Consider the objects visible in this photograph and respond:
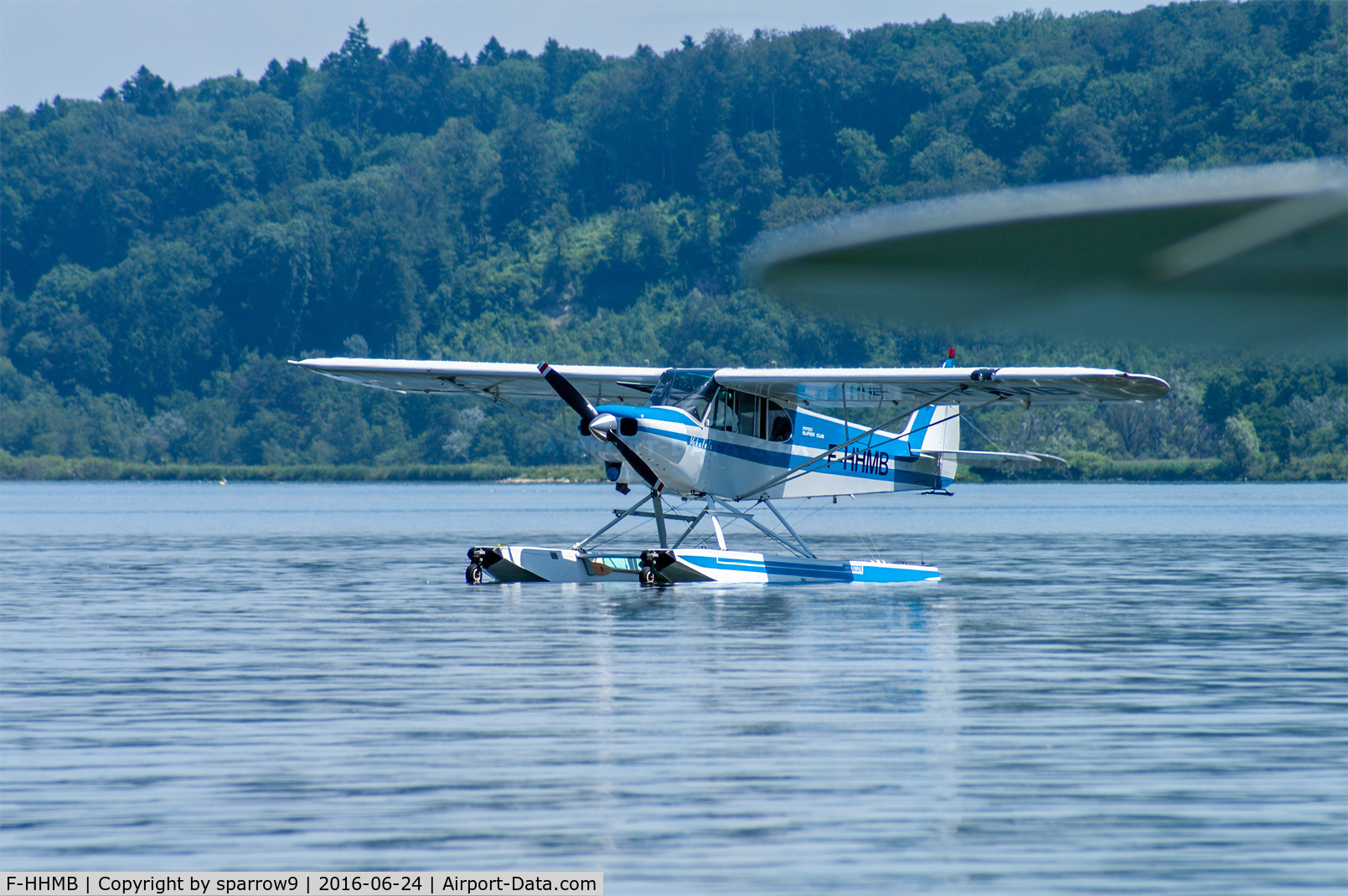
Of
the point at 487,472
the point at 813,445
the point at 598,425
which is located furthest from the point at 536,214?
the point at 598,425

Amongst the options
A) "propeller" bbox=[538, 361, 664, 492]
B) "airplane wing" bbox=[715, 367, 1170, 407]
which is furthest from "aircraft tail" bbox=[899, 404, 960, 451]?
"propeller" bbox=[538, 361, 664, 492]

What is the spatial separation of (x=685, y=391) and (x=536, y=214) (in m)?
121

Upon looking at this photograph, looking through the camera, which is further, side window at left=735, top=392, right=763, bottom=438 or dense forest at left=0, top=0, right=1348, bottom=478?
dense forest at left=0, top=0, right=1348, bottom=478

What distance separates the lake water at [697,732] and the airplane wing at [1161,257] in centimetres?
194

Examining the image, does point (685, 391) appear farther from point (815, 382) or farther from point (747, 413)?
point (815, 382)

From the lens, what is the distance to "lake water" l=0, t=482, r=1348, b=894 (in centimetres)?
563

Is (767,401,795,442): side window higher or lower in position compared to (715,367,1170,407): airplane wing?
lower

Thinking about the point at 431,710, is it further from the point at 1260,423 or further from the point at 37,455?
the point at 37,455

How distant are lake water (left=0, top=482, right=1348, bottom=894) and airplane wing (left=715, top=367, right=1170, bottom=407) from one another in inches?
76.8

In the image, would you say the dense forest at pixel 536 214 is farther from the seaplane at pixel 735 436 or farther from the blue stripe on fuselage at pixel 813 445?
the seaplane at pixel 735 436

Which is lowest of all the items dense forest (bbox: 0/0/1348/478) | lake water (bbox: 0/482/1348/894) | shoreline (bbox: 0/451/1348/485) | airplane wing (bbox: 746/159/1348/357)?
lake water (bbox: 0/482/1348/894)

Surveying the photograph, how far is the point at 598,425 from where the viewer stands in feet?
54.7

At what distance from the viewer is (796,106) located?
469ft

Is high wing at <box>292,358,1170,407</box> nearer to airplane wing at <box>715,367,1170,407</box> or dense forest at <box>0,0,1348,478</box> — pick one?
airplane wing at <box>715,367,1170,407</box>
